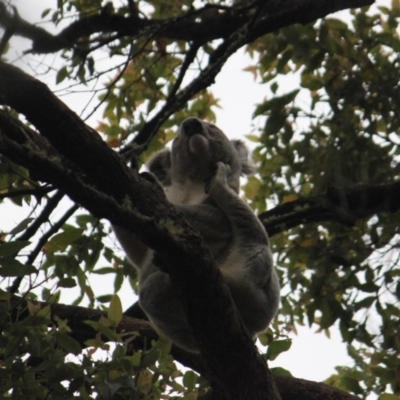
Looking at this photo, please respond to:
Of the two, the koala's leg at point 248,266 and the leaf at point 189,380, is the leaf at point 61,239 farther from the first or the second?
the koala's leg at point 248,266

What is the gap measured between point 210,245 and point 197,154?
3.20ft

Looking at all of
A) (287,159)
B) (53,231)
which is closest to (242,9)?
(287,159)

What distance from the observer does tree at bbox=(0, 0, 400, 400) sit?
3.24 m

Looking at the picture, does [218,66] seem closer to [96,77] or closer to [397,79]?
[96,77]

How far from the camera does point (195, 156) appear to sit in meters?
5.84

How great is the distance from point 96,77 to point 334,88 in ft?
7.09

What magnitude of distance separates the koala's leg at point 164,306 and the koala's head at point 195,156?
1.26 metres

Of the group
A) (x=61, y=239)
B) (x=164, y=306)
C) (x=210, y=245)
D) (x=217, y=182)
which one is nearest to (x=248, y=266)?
(x=210, y=245)

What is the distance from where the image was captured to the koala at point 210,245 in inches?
183

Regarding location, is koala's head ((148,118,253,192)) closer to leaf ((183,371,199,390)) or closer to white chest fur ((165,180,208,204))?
white chest fur ((165,180,208,204))

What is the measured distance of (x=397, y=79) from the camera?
5.70 m

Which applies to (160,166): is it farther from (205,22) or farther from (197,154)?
(205,22)

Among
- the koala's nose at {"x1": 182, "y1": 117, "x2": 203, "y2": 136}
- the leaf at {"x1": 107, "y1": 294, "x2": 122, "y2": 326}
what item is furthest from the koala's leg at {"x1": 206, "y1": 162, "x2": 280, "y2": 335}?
the leaf at {"x1": 107, "y1": 294, "x2": 122, "y2": 326}

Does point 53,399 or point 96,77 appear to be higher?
point 96,77
